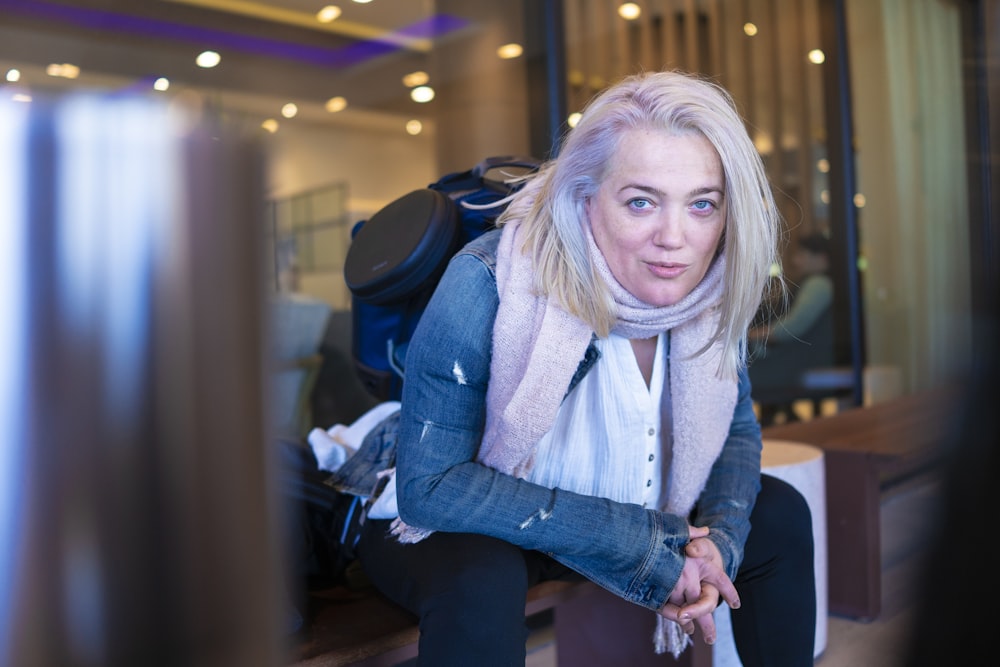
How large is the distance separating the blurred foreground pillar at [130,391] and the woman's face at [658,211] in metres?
0.88

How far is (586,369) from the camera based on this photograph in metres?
1.30

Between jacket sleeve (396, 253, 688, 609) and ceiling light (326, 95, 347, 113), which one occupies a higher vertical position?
ceiling light (326, 95, 347, 113)

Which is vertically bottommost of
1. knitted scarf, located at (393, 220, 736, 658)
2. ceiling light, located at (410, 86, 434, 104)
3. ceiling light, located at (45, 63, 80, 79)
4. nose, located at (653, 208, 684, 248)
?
knitted scarf, located at (393, 220, 736, 658)

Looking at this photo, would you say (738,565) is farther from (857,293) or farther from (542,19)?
(857,293)

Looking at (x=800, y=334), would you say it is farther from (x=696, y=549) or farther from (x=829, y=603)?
(x=696, y=549)

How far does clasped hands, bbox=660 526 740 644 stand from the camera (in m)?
1.21

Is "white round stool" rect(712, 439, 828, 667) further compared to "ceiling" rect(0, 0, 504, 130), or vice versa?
Answer: "ceiling" rect(0, 0, 504, 130)

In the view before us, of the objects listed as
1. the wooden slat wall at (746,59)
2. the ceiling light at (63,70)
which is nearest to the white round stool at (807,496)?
the wooden slat wall at (746,59)

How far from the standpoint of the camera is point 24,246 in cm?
38

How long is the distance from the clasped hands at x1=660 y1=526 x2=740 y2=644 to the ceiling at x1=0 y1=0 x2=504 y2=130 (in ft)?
4.22

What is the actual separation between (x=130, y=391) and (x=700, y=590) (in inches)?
38.9

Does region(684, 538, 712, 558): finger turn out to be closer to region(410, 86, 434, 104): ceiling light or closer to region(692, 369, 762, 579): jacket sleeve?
region(692, 369, 762, 579): jacket sleeve

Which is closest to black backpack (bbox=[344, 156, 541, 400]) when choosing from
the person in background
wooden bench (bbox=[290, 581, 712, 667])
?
wooden bench (bbox=[290, 581, 712, 667])

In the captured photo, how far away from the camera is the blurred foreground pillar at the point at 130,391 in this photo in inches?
15.1
